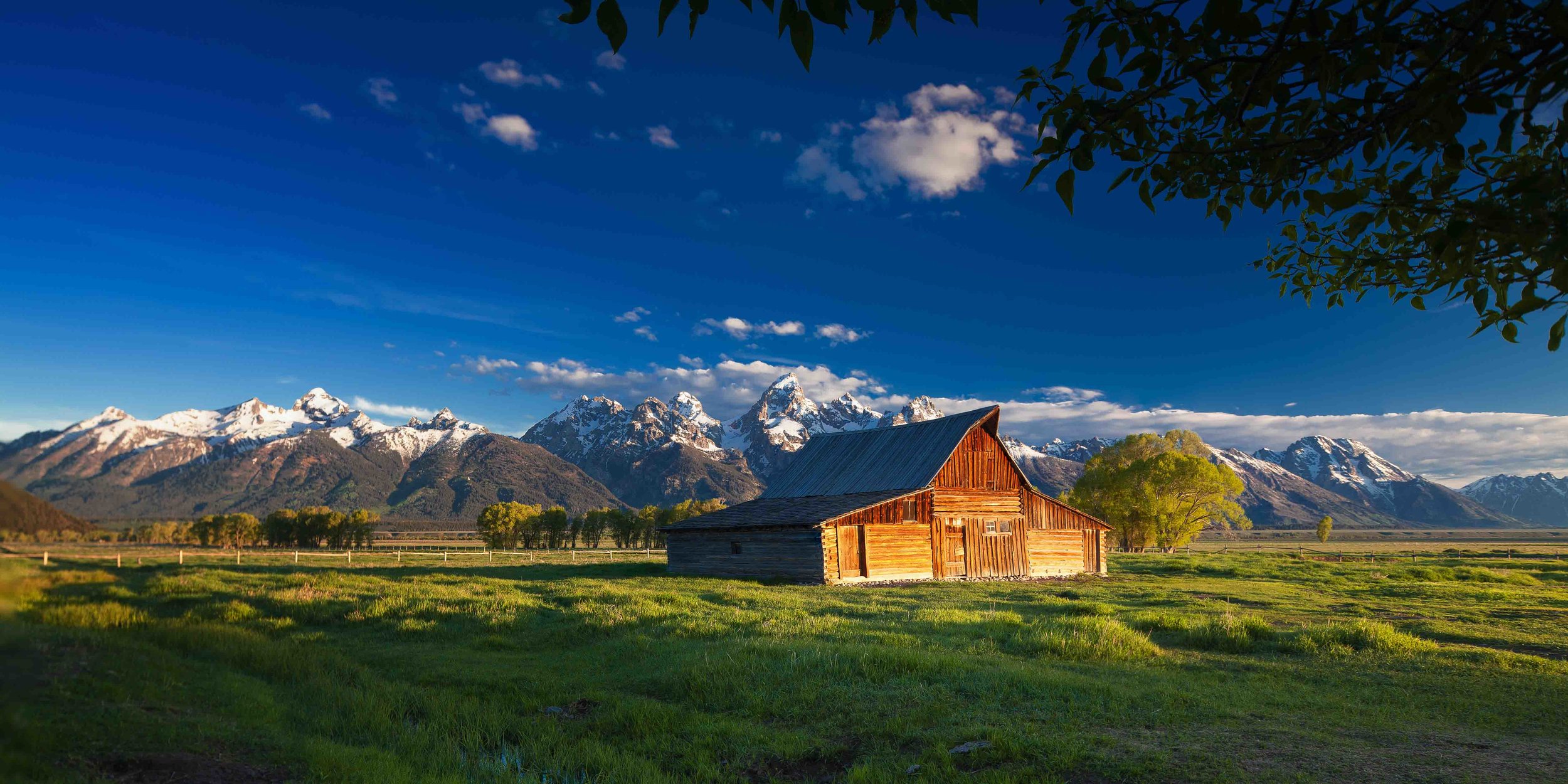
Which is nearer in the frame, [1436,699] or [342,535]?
[1436,699]

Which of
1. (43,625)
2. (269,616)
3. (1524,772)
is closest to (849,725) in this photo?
(1524,772)

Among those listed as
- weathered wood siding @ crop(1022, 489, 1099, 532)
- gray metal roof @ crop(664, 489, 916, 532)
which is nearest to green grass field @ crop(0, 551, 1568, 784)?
gray metal roof @ crop(664, 489, 916, 532)

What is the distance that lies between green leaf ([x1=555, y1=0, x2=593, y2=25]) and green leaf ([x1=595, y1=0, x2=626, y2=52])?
6 cm

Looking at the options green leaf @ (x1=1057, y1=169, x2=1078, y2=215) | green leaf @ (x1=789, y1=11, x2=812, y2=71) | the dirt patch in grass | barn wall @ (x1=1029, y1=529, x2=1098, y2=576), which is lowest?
barn wall @ (x1=1029, y1=529, x2=1098, y2=576)

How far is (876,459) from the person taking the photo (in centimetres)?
4391

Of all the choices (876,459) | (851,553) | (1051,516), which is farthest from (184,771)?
(1051,516)

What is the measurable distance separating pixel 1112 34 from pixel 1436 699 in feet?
38.3

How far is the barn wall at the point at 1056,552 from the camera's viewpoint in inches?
1665

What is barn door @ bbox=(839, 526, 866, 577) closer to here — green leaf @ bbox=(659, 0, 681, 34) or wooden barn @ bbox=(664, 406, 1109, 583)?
wooden barn @ bbox=(664, 406, 1109, 583)

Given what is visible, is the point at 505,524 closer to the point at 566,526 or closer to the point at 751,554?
the point at 566,526

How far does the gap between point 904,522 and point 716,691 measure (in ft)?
89.8

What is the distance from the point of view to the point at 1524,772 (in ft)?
21.9

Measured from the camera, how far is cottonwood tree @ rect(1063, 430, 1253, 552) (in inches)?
2363

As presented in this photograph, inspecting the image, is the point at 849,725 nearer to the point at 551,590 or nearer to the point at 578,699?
the point at 578,699
